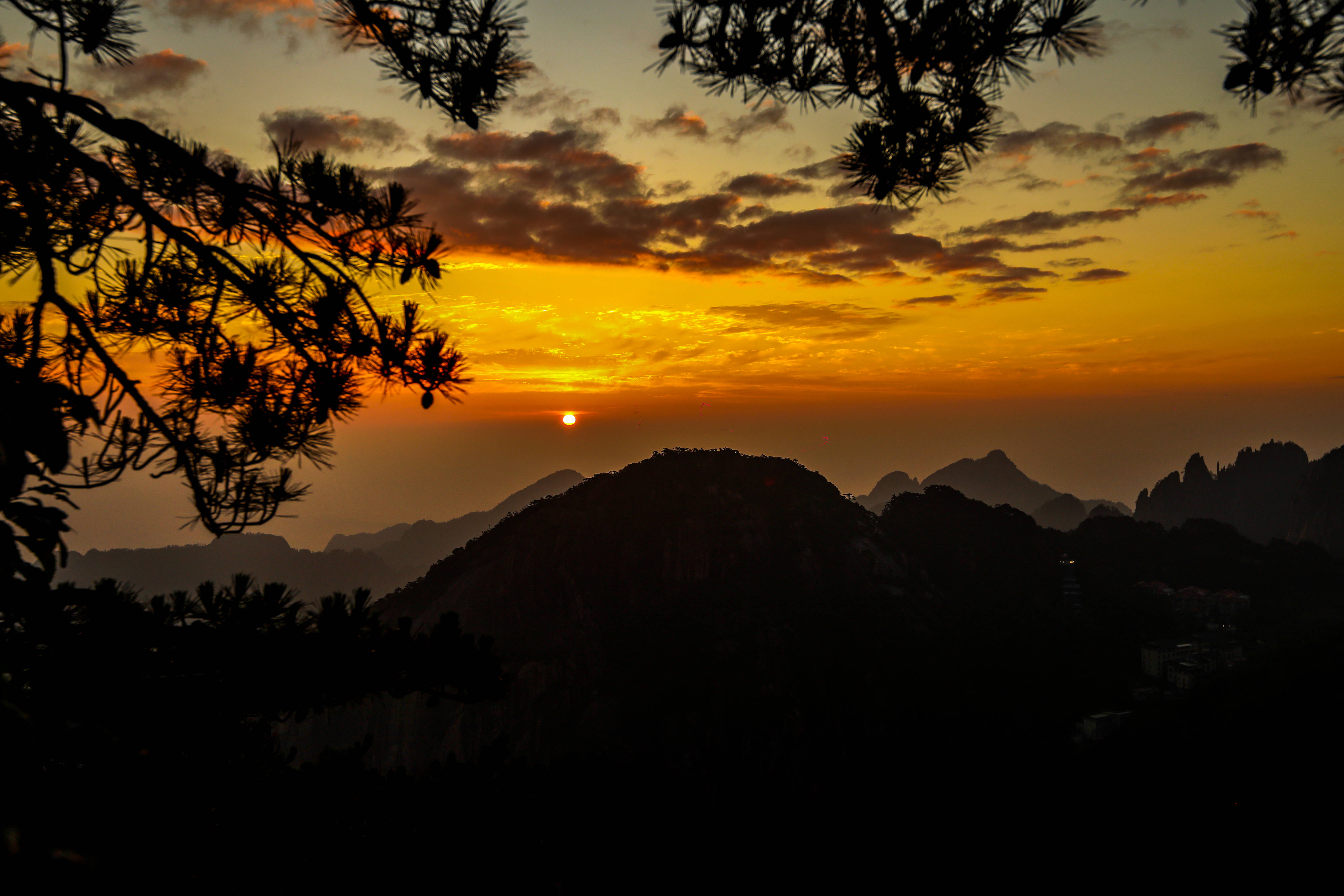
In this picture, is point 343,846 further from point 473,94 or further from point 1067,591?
point 1067,591

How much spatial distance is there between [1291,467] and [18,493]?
204070mm

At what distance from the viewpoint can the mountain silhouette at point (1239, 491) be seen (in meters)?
142

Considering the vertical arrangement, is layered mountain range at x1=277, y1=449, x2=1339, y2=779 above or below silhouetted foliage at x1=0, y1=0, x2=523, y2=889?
below

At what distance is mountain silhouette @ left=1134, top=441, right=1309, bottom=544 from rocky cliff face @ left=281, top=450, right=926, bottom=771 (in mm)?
114913

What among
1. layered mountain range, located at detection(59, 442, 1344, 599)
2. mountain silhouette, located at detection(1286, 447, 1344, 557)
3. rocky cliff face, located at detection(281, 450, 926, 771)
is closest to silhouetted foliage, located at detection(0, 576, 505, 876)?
rocky cliff face, located at detection(281, 450, 926, 771)

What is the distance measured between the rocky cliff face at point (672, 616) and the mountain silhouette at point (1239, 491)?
114913 mm

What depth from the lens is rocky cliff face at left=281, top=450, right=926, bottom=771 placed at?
52.0 m

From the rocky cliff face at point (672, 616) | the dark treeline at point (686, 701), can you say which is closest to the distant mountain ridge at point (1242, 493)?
the dark treeline at point (686, 701)

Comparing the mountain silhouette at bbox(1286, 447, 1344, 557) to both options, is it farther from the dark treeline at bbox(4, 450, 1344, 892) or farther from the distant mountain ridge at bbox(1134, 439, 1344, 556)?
the dark treeline at bbox(4, 450, 1344, 892)

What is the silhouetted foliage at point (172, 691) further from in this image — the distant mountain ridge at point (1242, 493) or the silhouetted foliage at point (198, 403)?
the distant mountain ridge at point (1242, 493)

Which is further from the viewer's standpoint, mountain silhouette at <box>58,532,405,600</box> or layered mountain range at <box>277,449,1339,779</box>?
mountain silhouette at <box>58,532,405,600</box>

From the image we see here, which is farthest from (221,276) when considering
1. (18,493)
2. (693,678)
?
(693,678)

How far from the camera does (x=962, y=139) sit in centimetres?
486

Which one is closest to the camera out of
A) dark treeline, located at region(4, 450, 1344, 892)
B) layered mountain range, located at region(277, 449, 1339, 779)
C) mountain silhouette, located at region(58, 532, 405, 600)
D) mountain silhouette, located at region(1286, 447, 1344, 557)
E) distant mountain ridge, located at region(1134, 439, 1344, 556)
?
dark treeline, located at region(4, 450, 1344, 892)
